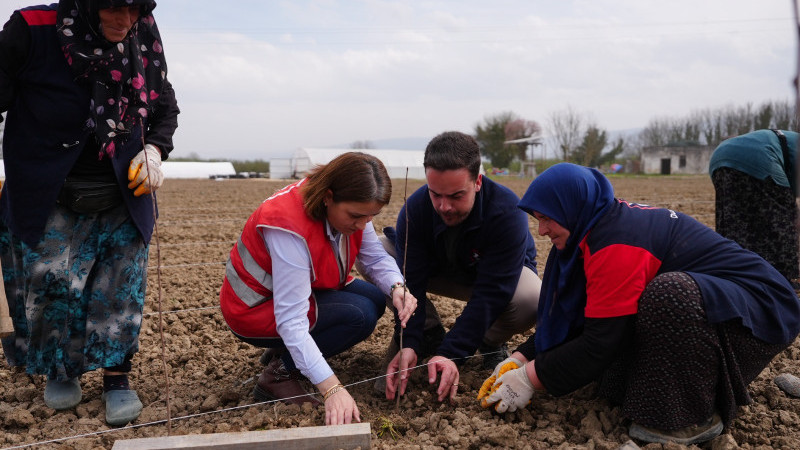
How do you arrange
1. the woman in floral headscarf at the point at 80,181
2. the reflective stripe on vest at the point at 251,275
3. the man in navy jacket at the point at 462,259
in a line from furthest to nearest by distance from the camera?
the man in navy jacket at the point at 462,259
the reflective stripe on vest at the point at 251,275
the woman in floral headscarf at the point at 80,181

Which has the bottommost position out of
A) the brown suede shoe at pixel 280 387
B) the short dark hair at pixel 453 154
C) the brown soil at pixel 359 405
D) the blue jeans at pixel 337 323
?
the brown soil at pixel 359 405

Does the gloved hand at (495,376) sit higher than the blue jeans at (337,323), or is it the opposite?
the blue jeans at (337,323)

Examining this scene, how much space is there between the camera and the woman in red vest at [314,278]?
2189 mm

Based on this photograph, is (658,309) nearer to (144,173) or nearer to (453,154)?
(453,154)

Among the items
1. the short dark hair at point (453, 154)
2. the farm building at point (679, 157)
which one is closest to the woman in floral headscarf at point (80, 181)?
the short dark hair at point (453, 154)

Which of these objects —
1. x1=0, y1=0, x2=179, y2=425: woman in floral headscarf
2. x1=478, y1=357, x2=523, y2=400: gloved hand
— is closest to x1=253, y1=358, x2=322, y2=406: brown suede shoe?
x1=0, y1=0, x2=179, y2=425: woman in floral headscarf

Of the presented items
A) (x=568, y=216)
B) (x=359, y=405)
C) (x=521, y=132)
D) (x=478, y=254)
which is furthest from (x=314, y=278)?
(x=521, y=132)

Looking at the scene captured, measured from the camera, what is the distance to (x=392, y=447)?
2.13m

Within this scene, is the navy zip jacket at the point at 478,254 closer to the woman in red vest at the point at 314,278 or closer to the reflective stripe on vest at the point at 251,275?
the woman in red vest at the point at 314,278

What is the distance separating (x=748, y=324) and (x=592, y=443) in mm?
635

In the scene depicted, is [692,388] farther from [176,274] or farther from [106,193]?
[176,274]

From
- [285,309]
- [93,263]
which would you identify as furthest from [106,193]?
[285,309]

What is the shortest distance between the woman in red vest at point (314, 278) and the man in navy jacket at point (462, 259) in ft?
0.63

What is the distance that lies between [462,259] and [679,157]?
1840 inches
